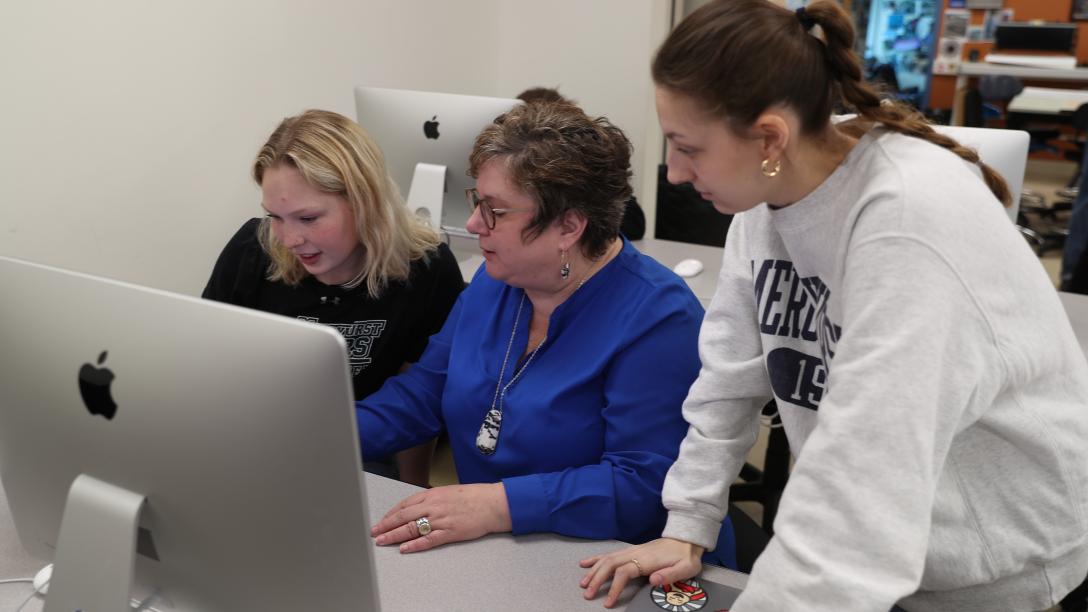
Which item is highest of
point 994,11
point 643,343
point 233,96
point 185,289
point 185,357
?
point 994,11

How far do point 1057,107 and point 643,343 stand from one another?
622 centimetres

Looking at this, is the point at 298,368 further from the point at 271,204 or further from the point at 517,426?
the point at 271,204

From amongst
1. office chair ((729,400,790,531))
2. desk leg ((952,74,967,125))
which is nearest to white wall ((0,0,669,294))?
office chair ((729,400,790,531))

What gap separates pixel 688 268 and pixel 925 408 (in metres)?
1.72

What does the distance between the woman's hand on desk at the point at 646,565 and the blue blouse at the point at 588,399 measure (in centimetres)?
12

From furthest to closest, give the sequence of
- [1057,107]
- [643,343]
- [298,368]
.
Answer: [1057,107] → [643,343] → [298,368]

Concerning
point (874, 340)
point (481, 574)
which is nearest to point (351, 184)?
point (481, 574)

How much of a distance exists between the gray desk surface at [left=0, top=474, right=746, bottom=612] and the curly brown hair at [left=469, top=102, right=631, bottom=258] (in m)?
0.48

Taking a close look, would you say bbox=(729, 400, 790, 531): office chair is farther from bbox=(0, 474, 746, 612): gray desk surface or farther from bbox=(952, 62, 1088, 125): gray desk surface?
bbox=(952, 62, 1088, 125): gray desk surface

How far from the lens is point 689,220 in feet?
10.2

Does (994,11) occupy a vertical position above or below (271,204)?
above

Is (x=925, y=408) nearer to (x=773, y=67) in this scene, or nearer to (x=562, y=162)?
(x=773, y=67)

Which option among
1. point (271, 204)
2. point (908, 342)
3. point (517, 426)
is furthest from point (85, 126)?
point (908, 342)

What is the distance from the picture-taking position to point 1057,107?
6.36 meters
